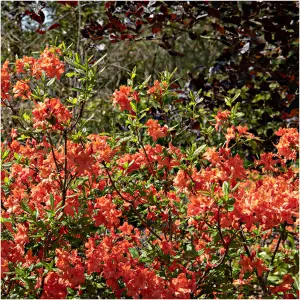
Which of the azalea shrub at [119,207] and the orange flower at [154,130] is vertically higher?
the orange flower at [154,130]

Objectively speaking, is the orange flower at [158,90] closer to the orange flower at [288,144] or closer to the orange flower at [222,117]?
the orange flower at [222,117]

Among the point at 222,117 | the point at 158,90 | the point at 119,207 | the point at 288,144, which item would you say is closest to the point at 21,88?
the point at 158,90

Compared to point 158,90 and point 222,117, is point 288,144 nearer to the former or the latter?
point 222,117

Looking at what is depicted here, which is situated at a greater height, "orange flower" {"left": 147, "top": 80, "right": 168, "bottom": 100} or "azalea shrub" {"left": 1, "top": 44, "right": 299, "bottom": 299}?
"orange flower" {"left": 147, "top": 80, "right": 168, "bottom": 100}

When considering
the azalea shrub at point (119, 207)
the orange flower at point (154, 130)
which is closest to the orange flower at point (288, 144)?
the azalea shrub at point (119, 207)

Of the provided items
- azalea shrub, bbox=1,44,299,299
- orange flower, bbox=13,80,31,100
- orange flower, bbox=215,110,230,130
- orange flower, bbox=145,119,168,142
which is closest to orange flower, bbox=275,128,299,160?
azalea shrub, bbox=1,44,299,299

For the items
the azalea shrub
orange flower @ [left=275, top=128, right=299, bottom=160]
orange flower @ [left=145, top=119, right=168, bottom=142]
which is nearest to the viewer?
the azalea shrub

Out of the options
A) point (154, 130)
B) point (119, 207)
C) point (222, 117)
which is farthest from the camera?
point (119, 207)

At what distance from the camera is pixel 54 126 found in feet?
5.89

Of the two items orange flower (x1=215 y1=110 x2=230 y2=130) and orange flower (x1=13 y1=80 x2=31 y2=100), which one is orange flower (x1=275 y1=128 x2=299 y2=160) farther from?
orange flower (x1=13 y1=80 x2=31 y2=100)

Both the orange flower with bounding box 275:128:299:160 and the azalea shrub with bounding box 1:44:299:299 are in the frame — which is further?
the orange flower with bounding box 275:128:299:160

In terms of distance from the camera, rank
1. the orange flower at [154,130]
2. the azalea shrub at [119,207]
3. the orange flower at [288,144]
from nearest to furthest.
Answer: the azalea shrub at [119,207] < the orange flower at [154,130] < the orange flower at [288,144]

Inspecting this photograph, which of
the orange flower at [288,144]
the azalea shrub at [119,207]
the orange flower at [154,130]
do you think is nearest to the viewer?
the azalea shrub at [119,207]

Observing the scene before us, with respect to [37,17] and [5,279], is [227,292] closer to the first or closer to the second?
[5,279]
